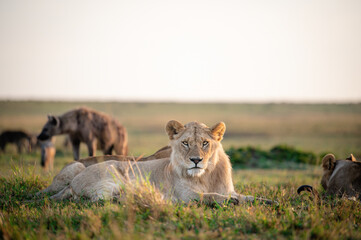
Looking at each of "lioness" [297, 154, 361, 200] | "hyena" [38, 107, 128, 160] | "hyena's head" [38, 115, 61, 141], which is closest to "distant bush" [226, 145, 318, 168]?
"hyena" [38, 107, 128, 160]

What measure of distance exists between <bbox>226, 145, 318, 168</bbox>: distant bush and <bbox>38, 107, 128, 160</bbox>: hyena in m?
5.05

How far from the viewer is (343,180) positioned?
6605mm

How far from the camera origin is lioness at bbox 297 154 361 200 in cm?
638

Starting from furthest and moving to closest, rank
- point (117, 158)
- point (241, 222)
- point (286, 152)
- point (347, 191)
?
point (286, 152) < point (117, 158) < point (347, 191) < point (241, 222)

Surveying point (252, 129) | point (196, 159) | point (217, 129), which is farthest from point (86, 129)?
point (252, 129)

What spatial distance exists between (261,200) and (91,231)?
275 centimetres

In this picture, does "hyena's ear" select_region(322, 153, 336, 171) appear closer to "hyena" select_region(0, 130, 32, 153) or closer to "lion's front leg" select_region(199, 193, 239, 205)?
"lion's front leg" select_region(199, 193, 239, 205)

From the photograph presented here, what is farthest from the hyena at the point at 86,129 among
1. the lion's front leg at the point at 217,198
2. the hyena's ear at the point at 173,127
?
the lion's front leg at the point at 217,198

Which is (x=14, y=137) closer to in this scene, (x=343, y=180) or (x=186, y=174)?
(x=186, y=174)

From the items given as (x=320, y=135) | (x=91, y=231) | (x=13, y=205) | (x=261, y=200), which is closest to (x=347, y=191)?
(x=261, y=200)

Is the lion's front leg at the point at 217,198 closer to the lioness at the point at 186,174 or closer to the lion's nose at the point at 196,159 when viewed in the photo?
the lioness at the point at 186,174

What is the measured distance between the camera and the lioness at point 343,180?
6379 millimetres

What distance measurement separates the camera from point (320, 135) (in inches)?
1698

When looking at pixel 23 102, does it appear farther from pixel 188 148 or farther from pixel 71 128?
pixel 188 148
